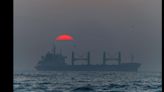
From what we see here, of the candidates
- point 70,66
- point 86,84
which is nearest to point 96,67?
point 70,66

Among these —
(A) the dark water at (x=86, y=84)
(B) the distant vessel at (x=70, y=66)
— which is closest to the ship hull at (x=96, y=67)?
(B) the distant vessel at (x=70, y=66)

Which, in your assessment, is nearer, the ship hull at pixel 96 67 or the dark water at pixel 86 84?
the dark water at pixel 86 84

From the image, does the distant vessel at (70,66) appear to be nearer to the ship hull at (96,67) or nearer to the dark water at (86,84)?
the ship hull at (96,67)

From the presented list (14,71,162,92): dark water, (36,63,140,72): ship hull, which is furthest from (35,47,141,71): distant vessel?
(14,71,162,92): dark water

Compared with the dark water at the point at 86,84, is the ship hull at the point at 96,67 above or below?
above

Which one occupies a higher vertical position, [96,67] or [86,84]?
[96,67]

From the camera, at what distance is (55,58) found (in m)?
71.1

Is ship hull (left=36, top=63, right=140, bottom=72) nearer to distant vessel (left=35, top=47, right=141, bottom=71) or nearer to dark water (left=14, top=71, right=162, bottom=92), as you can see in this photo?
distant vessel (left=35, top=47, right=141, bottom=71)

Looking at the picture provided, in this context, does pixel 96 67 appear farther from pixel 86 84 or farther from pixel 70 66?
pixel 86 84

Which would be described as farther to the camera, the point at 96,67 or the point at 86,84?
the point at 96,67
